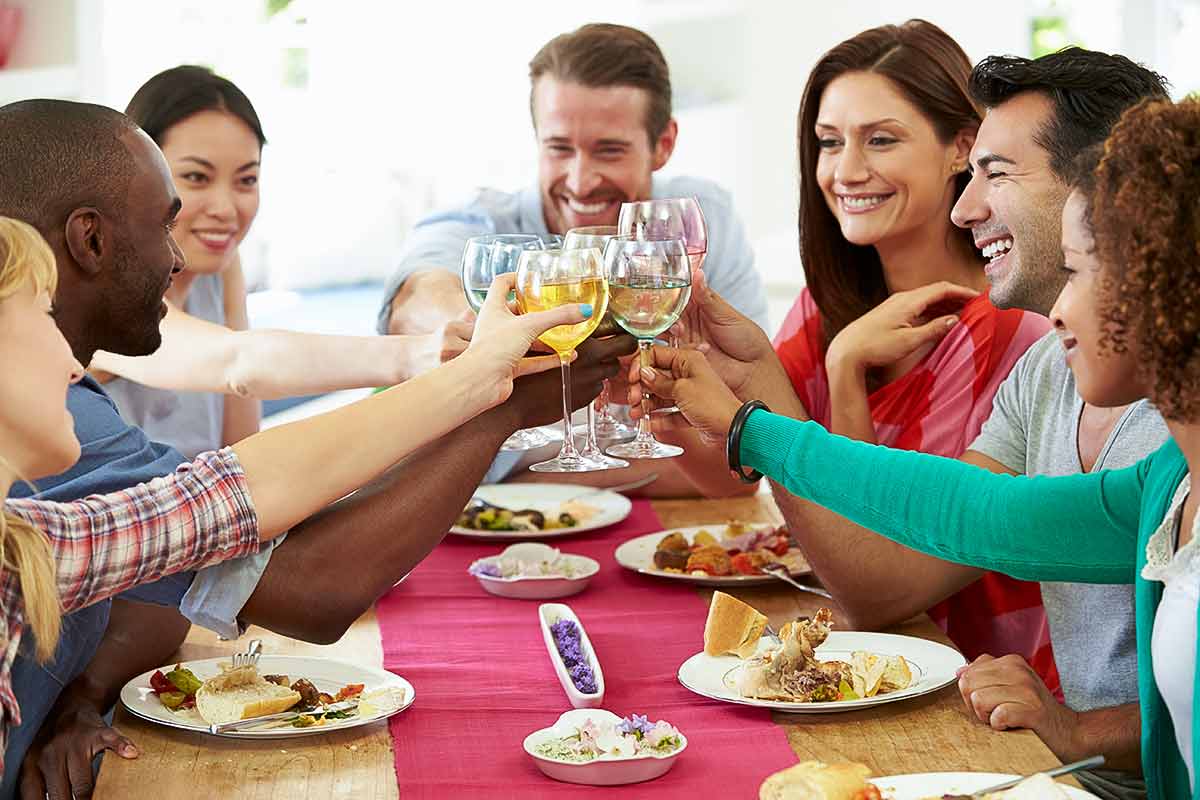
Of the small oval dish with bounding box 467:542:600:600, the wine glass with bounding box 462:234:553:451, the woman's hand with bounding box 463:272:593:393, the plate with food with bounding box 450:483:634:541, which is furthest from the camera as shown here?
the plate with food with bounding box 450:483:634:541

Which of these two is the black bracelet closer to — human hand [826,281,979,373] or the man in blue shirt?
human hand [826,281,979,373]

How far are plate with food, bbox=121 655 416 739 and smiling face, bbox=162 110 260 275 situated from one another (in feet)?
4.24

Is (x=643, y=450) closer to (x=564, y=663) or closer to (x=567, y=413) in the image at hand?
(x=567, y=413)

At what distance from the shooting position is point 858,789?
1085mm

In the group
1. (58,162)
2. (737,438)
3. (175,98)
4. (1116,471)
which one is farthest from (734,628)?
(175,98)

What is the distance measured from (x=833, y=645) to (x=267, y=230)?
429cm

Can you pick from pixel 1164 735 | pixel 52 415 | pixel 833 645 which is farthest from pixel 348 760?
pixel 1164 735

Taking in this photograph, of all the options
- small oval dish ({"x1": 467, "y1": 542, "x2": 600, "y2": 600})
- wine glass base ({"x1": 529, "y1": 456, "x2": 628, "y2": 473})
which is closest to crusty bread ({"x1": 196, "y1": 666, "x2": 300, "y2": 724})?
wine glass base ({"x1": 529, "y1": 456, "x2": 628, "y2": 473})

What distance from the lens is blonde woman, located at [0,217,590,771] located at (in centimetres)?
115

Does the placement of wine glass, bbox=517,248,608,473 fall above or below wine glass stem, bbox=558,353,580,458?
above

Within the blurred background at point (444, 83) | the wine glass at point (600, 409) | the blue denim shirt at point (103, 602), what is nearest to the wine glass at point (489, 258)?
the wine glass at point (600, 409)

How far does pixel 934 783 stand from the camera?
3.89ft

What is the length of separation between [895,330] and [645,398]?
0.53 meters

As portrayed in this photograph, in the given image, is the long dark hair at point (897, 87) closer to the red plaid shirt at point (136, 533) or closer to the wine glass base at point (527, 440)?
the wine glass base at point (527, 440)
